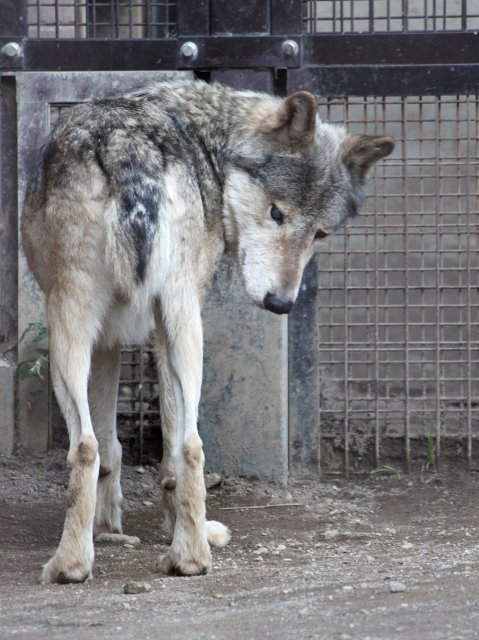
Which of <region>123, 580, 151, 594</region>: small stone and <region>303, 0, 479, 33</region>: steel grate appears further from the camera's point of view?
<region>303, 0, 479, 33</region>: steel grate

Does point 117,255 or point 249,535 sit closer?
point 117,255

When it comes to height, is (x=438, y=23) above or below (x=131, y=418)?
above

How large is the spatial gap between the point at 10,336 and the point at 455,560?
125 inches

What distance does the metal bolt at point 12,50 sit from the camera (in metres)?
6.32

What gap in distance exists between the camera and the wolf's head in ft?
16.2

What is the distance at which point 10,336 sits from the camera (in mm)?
6473

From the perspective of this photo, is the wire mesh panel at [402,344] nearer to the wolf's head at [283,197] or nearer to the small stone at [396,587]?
the wolf's head at [283,197]

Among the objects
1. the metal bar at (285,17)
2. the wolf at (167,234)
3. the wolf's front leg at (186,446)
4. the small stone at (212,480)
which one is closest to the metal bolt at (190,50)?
the metal bar at (285,17)

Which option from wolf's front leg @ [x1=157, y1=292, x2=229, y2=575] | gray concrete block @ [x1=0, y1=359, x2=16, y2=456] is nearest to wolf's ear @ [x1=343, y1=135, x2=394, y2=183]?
wolf's front leg @ [x1=157, y1=292, x2=229, y2=575]

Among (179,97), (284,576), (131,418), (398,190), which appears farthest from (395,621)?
(398,190)

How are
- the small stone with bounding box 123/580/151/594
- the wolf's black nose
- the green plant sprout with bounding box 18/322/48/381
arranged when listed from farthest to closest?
the green plant sprout with bounding box 18/322/48/381, the wolf's black nose, the small stone with bounding box 123/580/151/594

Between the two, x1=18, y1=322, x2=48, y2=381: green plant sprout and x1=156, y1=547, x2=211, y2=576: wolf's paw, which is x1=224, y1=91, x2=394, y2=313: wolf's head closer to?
x1=156, y1=547, x2=211, y2=576: wolf's paw

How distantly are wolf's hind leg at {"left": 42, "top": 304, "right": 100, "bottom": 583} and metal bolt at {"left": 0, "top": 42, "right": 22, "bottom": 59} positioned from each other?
2.38 metres

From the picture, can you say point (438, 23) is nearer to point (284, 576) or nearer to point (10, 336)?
point (10, 336)
